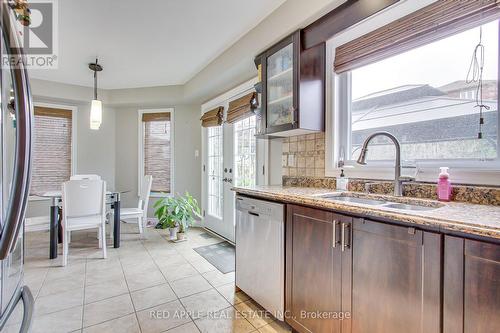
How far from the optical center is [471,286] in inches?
33.1

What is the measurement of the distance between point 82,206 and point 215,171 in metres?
1.81

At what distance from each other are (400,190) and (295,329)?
1072 mm

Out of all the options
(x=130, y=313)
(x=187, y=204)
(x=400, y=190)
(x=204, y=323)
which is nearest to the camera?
(x=400, y=190)

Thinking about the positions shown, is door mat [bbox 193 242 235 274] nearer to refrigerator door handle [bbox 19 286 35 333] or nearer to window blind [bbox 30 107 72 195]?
refrigerator door handle [bbox 19 286 35 333]

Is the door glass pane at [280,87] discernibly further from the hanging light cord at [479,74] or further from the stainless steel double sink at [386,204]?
the hanging light cord at [479,74]

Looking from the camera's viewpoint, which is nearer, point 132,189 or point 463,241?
point 463,241

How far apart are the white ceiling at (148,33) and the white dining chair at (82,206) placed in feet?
5.01

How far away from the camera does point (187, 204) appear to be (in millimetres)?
3562

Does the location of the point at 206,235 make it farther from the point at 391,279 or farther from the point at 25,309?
the point at 391,279

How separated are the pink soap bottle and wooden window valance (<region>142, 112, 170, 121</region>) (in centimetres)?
426

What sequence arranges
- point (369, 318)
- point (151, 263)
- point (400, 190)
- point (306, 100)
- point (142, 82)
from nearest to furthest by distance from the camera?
point (369, 318)
point (400, 190)
point (306, 100)
point (151, 263)
point (142, 82)

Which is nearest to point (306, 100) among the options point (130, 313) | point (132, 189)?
point (130, 313)

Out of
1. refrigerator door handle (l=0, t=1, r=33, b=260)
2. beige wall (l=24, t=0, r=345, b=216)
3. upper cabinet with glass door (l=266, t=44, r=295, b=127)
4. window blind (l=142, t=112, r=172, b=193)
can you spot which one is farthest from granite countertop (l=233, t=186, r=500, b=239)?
window blind (l=142, t=112, r=172, b=193)

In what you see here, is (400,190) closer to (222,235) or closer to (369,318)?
(369,318)
